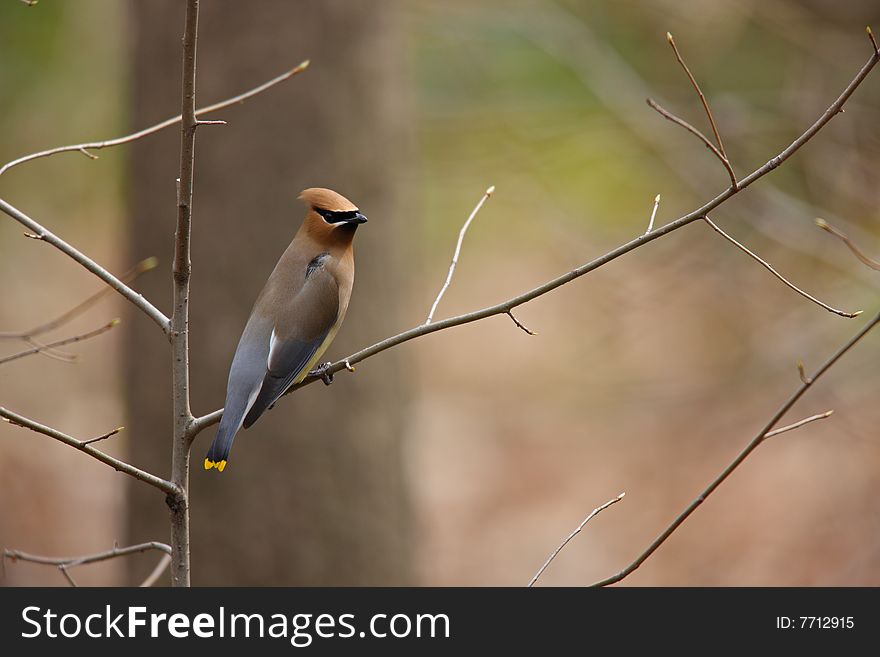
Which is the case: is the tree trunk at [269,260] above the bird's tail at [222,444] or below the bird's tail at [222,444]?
above

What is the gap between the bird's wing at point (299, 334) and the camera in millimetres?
2865

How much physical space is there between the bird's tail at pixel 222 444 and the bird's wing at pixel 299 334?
0.37ft

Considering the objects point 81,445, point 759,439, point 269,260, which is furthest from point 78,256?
point 269,260

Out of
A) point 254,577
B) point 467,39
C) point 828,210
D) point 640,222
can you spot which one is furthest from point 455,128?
point 254,577

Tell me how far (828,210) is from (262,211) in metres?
3.62

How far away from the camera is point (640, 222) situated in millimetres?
8406

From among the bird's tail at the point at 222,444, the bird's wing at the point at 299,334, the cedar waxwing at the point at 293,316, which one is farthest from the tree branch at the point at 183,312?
the bird's wing at the point at 299,334

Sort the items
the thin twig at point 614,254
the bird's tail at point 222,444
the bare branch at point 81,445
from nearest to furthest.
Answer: the bare branch at point 81,445 < the thin twig at point 614,254 < the bird's tail at point 222,444

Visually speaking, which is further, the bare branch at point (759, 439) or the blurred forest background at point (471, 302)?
the blurred forest background at point (471, 302)

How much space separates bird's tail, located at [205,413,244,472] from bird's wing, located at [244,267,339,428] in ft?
0.37

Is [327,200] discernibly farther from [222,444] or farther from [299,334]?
[222,444]

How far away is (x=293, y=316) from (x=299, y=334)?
0.20ft

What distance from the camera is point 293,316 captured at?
2.91m

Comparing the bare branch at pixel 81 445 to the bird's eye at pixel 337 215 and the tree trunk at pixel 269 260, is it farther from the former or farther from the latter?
the tree trunk at pixel 269 260
